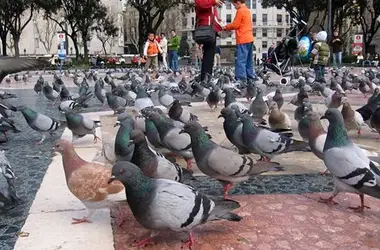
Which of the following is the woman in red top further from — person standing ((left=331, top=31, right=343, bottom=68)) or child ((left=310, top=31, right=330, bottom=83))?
person standing ((left=331, top=31, right=343, bottom=68))

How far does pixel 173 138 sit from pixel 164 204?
1.84 m

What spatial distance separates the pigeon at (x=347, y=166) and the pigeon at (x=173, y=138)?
1.42 metres

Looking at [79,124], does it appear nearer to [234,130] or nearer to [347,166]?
[234,130]

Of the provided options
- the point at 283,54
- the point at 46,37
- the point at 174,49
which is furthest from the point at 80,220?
the point at 46,37

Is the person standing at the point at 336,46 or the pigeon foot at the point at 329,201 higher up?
the person standing at the point at 336,46

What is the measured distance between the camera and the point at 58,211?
3631 mm

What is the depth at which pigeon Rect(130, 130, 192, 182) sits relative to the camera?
357cm

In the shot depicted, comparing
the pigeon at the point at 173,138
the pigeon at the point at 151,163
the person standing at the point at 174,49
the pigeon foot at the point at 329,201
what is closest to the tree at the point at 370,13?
the person standing at the point at 174,49

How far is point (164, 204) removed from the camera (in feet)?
9.35

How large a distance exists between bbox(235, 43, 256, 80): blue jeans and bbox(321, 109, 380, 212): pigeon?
26.8 ft

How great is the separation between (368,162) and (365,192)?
0.27 meters

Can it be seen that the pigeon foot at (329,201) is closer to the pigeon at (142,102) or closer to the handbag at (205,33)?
the pigeon at (142,102)

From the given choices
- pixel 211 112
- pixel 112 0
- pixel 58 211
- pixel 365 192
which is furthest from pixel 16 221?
pixel 112 0

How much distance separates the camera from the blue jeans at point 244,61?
1188cm
